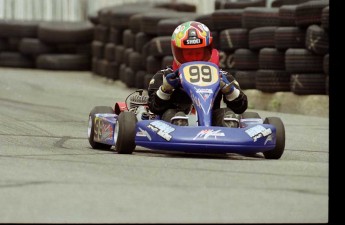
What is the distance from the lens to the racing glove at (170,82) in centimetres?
867

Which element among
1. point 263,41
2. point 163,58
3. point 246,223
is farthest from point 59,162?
point 163,58

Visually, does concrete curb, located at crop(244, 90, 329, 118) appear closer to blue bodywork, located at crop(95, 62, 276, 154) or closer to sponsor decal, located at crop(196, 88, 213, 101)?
blue bodywork, located at crop(95, 62, 276, 154)

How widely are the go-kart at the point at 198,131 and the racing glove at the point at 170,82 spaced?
70mm

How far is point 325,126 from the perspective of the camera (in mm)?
12062

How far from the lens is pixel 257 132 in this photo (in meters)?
8.16

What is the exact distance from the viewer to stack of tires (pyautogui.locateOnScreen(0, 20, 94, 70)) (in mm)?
21359

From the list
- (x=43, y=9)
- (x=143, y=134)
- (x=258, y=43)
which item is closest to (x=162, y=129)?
(x=143, y=134)

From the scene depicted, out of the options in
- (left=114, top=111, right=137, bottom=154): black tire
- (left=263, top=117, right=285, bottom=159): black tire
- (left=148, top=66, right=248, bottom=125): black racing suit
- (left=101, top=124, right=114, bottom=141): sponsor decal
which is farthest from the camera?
(left=101, top=124, right=114, bottom=141): sponsor decal

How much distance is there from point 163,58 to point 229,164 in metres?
8.26

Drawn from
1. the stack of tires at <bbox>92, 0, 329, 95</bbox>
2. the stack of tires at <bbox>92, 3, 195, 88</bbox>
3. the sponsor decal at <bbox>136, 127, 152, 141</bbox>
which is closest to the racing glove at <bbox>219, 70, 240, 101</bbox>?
the sponsor decal at <bbox>136, 127, 152, 141</bbox>

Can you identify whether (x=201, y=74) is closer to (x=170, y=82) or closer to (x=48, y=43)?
(x=170, y=82)

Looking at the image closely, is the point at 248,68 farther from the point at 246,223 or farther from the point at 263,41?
the point at 246,223

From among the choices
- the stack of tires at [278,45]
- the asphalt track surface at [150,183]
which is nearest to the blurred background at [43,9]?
the stack of tires at [278,45]

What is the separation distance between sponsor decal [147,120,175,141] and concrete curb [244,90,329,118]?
5223 millimetres
